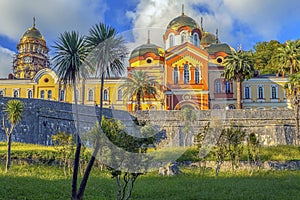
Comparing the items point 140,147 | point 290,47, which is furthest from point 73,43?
point 290,47

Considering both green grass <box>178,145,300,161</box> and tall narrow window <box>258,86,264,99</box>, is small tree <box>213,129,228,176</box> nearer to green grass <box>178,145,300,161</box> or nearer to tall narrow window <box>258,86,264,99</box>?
green grass <box>178,145,300,161</box>

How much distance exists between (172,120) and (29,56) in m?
32.2

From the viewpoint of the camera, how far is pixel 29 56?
198 ft

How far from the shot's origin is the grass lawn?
49.9ft

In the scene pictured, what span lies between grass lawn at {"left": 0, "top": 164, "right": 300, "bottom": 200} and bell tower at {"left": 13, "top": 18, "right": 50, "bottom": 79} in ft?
135

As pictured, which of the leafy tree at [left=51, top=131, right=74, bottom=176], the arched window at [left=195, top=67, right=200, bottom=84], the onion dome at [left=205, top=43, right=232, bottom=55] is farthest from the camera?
the onion dome at [left=205, top=43, right=232, bottom=55]

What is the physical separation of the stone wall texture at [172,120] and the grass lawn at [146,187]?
9.07 m

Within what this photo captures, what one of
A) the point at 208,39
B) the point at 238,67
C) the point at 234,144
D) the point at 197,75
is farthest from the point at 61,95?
the point at 234,144

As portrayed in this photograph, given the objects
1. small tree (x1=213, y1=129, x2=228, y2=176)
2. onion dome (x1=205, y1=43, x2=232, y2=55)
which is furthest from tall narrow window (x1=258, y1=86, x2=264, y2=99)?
small tree (x1=213, y1=129, x2=228, y2=176)

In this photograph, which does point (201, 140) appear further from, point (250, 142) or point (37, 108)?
point (37, 108)

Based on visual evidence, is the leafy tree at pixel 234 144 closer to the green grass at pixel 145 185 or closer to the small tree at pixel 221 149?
the small tree at pixel 221 149

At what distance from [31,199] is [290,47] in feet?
113

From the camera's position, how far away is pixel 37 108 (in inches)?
1211

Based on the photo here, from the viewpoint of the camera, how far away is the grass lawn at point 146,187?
15.2 metres
